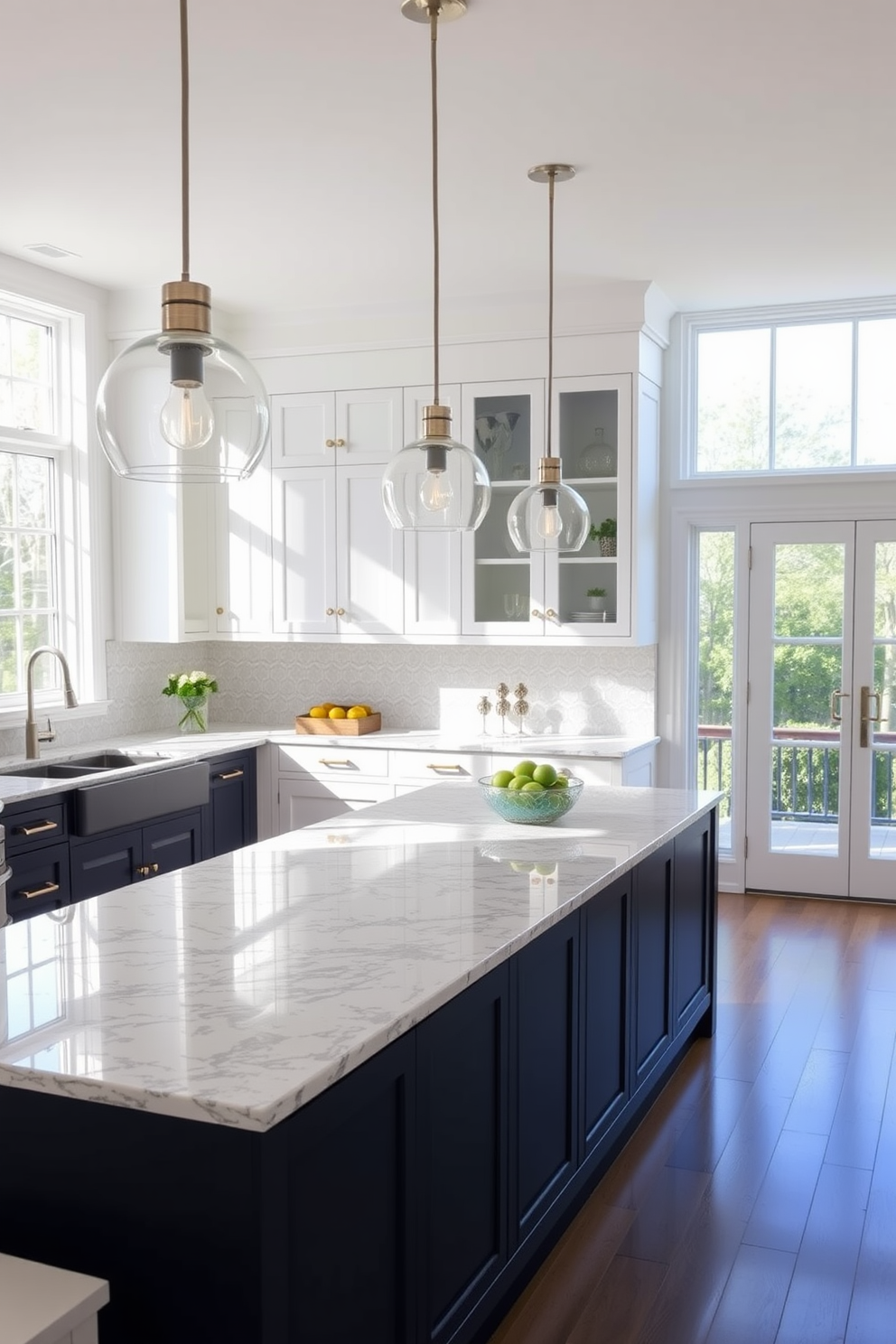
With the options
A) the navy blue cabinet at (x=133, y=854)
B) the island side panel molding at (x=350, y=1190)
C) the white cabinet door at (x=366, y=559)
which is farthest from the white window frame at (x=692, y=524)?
the island side panel molding at (x=350, y=1190)

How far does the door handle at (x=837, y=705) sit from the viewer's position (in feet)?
20.0

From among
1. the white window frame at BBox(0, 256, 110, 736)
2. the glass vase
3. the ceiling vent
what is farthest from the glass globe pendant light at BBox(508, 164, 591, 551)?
the glass vase

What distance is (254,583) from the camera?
6.24m

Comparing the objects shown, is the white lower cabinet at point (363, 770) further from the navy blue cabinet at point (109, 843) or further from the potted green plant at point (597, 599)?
the potted green plant at point (597, 599)

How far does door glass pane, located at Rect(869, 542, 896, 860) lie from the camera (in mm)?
6016

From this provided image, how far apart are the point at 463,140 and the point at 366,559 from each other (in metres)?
2.53

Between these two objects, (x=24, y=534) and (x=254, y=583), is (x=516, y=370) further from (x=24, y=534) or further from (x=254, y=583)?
(x=24, y=534)

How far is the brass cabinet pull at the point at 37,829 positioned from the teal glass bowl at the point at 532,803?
1.72 metres

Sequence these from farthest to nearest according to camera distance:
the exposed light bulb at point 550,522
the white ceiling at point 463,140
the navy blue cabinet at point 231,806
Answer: the navy blue cabinet at point 231,806, the exposed light bulb at point 550,522, the white ceiling at point 463,140

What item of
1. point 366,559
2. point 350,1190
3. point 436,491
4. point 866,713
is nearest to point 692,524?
point 866,713

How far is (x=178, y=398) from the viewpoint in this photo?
1908 mm

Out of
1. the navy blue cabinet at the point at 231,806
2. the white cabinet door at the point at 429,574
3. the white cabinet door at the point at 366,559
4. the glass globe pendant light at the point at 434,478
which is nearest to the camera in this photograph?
the glass globe pendant light at the point at 434,478

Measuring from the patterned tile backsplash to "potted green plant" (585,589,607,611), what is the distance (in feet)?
1.39

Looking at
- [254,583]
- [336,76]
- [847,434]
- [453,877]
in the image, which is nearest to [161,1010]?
[453,877]
